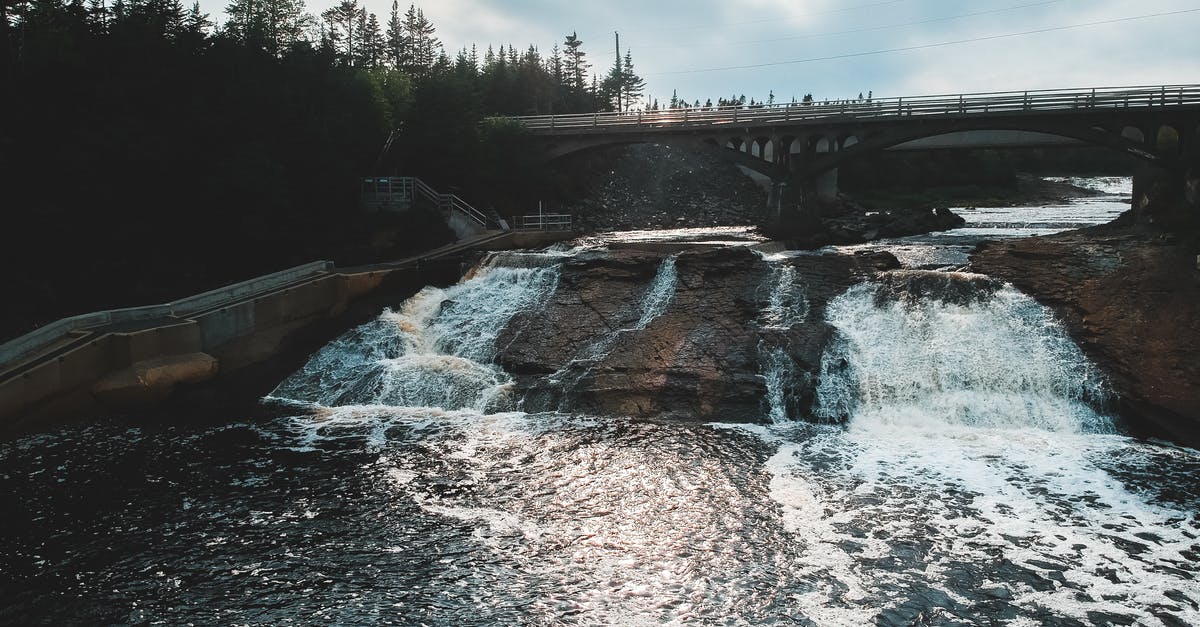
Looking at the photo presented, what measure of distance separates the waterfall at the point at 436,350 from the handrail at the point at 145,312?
3.35 m

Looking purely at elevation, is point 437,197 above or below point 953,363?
above

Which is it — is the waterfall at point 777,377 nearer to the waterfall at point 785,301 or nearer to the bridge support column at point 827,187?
the waterfall at point 785,301

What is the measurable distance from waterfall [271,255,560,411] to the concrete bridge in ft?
62.6

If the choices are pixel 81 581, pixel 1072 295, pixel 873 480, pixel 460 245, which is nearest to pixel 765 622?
pixel 873 480

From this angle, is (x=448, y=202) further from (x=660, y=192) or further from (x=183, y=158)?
(x=660, y=192)

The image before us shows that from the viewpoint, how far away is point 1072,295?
21594mm

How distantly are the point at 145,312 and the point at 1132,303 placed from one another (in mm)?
28580

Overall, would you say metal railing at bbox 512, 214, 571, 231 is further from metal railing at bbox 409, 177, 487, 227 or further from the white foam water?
the white foam water

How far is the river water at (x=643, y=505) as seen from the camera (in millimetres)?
10383

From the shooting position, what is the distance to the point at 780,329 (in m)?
21.5

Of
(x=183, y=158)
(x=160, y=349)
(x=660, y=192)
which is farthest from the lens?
(x=660, y=192)

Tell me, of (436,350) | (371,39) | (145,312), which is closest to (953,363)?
(436,350)

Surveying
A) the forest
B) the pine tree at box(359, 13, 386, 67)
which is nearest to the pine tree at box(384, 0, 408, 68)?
the pine tree at box(359, 13, 386, 67)

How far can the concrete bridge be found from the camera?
32.9 m
